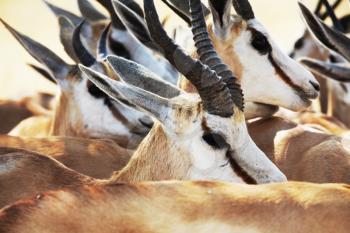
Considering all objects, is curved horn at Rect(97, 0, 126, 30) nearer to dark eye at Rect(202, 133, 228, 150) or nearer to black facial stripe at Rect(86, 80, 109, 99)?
black facial stripe at Rect(86, 80, 109, 99)

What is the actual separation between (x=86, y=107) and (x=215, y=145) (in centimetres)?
226

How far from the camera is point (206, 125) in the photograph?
3.84 m

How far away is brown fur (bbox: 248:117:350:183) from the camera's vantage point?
443cm

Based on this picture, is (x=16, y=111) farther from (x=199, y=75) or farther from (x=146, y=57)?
(x=199, y=75)

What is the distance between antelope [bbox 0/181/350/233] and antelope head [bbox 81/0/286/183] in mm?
984

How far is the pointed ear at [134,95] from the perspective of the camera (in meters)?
3.64

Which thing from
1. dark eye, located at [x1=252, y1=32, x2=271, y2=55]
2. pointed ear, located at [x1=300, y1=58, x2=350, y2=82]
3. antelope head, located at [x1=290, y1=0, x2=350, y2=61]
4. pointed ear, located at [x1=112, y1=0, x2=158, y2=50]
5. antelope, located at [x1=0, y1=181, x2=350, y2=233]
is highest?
pointed ear, located at [x1=112, y1=0, x2=158, y2=50]

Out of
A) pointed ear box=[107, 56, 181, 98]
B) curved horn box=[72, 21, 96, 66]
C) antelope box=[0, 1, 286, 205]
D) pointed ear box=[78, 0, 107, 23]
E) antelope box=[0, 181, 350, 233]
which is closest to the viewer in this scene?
antelope box=[0, 181, 350, 233]

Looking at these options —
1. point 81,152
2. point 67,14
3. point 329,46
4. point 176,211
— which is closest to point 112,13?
point 67,14

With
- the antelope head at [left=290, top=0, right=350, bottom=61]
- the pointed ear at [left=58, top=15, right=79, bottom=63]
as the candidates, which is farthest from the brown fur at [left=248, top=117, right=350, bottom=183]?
the antelope head at [left=290, top=0, right=350, bottom=61]

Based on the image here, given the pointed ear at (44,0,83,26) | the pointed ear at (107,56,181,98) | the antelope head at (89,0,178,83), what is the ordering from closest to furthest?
the pointed ear at (107,56,181,98) < the antelope head at (89,0,178,83) < the pointed ear at (44,0,83,26)

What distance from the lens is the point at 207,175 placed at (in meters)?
3.86

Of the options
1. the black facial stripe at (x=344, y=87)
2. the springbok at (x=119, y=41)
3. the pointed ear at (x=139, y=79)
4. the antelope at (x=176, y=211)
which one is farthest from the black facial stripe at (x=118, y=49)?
the antelope at (x=176, y=211)

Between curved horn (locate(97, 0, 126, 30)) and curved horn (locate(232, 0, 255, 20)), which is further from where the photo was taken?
curved horn (locate(97, 0, 126, 30))
